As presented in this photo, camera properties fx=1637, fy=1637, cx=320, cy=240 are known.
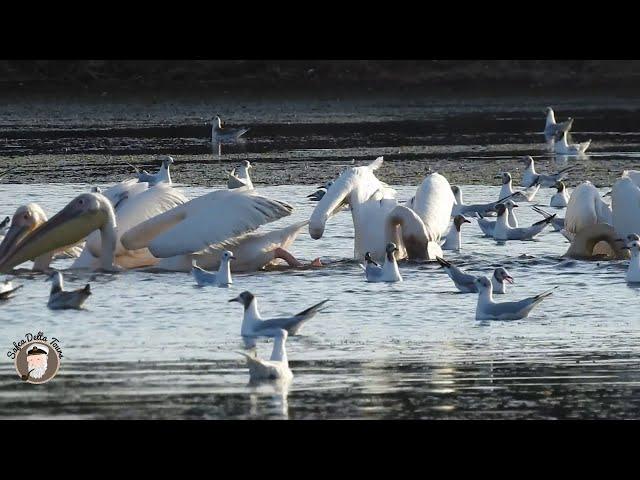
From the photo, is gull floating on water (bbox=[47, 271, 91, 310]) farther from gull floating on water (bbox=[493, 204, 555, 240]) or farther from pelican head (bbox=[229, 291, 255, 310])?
gull floating on water (bbox=[493, 204, 555, 240])

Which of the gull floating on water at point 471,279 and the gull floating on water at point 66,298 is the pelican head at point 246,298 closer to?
the gull floating on water at point 66,298

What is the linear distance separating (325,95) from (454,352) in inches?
922

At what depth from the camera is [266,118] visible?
2703 centimetres

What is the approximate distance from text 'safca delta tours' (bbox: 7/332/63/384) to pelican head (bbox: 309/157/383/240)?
2.87m

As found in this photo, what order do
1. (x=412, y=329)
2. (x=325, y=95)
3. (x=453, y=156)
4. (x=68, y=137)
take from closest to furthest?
(x=412, y=329), (x=453, y=156), (x=68, y=137), (x=325, y=95)

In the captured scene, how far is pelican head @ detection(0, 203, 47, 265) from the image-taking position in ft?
34.5

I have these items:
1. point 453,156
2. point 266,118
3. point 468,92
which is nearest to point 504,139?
point 453,156

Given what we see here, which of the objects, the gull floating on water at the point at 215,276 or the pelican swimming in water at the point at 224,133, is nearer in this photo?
the gull floating on water at the point at 215,276

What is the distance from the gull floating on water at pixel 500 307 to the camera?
28.1ft

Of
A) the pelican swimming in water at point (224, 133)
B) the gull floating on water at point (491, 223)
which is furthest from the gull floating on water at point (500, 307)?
the pelican swimming in water at point (224, 133)

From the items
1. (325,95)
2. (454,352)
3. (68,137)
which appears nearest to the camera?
(454,352)

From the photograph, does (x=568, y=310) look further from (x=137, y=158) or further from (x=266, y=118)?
(x=266, y=118)

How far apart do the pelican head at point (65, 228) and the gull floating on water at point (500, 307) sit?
9.41ft

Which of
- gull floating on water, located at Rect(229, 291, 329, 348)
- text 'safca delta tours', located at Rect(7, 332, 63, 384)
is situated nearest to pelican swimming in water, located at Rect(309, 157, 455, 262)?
gull floating on water, located at Rect(229, 291, 329, 348)
